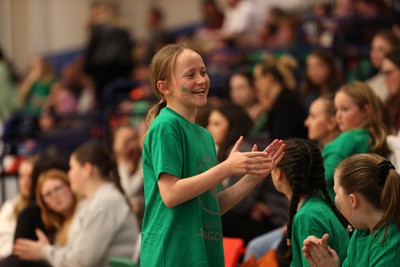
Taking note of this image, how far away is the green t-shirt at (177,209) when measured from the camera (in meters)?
3.80

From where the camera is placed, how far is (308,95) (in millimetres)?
8367

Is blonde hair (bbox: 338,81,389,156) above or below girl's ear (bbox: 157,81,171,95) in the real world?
below

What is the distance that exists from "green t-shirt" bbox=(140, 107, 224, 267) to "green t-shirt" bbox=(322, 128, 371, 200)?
1375 millimetres

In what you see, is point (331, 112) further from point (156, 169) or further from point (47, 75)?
point (47, 75)

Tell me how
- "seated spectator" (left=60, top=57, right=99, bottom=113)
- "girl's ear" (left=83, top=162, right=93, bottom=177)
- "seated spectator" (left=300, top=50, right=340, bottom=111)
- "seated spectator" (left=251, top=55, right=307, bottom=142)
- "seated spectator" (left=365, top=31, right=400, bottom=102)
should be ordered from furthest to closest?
"seated spectator" (left=60, top=57, right=99, bottom=113), "seated spectator" (left=300, top=50, right=340, bottom=111), "seated spectator" (left=365, top=31, right=400, bottom=102), "seated spectator" (left=251, top=55, right=307, bottom=142), "girl's ear" (left=83, top=162, right=93, bottom=177)

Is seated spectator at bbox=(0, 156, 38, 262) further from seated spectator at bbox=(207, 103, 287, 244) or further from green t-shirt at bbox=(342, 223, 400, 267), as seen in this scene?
green t-shirt at bbox=(342, 223, 400, 267)

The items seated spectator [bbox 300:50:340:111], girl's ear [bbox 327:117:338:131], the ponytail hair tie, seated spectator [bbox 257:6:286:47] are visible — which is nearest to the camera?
the ponytail hair tie

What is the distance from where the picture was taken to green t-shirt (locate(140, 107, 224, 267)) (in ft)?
12.5

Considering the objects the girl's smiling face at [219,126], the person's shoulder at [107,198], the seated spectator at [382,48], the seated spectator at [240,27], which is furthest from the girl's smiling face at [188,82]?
the seated spectator at [240,27]

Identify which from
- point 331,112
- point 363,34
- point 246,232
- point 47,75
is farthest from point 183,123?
point 47,75

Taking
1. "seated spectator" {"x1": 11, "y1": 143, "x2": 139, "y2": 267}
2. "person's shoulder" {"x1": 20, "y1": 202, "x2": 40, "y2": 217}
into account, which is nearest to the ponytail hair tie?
"seated spectator" {"x1": 11, "y1": 143, "x2": 139, "y2": 267}

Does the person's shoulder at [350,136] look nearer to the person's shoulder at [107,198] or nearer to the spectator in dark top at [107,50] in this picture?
the person's shoulder at [107,198]

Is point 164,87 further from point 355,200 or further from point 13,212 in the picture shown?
point 13,212

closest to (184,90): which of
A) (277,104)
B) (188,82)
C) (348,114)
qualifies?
(188,82)
